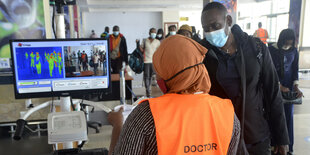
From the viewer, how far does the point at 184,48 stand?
82 cm

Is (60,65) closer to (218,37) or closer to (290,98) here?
(218,37)

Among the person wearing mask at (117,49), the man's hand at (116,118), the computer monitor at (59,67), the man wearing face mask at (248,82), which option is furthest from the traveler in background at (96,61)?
the person wearing mask at (117,49)

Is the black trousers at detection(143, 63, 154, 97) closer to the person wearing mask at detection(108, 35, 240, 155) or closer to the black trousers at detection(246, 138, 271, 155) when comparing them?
the black trousers at detection(246, 138, 271, 155)

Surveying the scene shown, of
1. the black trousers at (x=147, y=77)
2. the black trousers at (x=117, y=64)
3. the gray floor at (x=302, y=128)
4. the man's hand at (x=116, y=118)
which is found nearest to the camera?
the man's hand at (x=116, y=118)

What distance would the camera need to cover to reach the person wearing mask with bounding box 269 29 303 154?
2.64 meters

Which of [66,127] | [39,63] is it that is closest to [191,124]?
[66,127]

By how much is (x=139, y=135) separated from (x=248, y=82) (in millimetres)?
916

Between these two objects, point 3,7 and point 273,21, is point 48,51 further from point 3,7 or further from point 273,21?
point 273,21

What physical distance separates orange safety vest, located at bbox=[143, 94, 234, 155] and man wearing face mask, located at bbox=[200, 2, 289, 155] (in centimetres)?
58

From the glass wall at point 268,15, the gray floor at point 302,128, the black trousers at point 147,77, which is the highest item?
the glass wall at point 268,15

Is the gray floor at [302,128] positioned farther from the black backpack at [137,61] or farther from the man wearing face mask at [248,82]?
the black backpack at [137,61]

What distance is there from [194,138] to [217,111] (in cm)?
13

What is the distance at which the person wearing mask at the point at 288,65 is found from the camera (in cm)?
264

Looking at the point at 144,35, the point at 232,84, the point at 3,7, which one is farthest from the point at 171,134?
the point at 144,35
